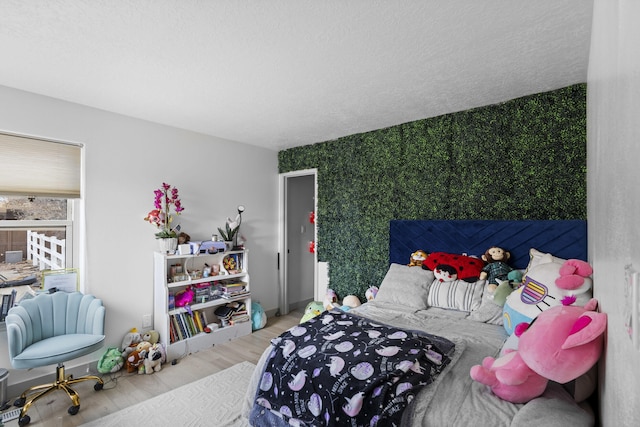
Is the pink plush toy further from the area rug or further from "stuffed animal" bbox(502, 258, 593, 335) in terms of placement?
the area rug

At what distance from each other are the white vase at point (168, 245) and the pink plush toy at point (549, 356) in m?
3.01

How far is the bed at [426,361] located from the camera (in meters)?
1.42

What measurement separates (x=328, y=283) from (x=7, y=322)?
123 inches

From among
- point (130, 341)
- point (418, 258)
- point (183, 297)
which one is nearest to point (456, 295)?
point (418, 258)

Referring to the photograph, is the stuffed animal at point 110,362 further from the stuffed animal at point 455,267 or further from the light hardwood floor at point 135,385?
→ the stuffed animal at point 455,267

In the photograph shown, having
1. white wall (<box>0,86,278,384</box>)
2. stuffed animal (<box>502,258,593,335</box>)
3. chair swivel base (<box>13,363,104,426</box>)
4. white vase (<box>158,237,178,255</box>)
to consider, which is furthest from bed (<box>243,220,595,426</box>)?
white wall (<box>0,86,278,384</box>)

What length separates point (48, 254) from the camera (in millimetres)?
2953

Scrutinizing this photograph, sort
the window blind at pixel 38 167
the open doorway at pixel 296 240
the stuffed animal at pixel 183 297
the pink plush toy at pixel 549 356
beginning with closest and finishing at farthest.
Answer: the pink plush toy at pixel 549 356 < the window blind at pixel 38 167 < the stuffed animal at pixel 183 297 < the open doorway at pixel 296 240

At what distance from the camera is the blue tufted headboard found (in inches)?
98.6

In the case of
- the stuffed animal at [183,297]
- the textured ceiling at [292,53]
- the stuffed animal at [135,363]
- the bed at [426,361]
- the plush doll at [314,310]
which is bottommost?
the stuffed animal at [135,363]

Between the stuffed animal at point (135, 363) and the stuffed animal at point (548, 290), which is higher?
the stuffed animal at point (548, 290)

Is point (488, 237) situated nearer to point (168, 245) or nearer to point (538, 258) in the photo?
point (538, 258)

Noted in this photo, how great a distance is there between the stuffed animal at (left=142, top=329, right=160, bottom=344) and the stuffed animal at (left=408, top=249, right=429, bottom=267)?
9.14 feet

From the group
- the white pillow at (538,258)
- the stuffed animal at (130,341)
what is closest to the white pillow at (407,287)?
the white pillow at (538,258)
